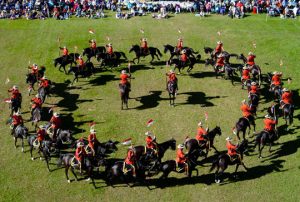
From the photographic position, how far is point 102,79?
120ft

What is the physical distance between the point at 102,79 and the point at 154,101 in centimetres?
611

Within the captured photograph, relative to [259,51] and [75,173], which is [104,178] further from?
[259,51]

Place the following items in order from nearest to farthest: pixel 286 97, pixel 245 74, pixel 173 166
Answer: pixel 173 166, pixel 286 97, pixel 245 74

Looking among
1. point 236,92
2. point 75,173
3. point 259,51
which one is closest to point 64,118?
point 75,173

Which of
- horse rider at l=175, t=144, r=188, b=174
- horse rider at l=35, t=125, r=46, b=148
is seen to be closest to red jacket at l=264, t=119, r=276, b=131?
horse rider at l=175, t=144, r=188, b=174

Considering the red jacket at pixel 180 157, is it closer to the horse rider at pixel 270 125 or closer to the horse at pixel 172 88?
the horse rider at pixel 270 125


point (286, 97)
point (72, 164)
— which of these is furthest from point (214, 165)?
point (286, 97)

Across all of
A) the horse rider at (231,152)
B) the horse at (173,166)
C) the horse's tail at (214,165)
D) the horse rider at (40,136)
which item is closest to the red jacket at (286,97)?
the horse rider at (231,152)

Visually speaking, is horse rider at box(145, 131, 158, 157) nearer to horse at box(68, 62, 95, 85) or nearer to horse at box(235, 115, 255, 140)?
horse at box(235, 115, 255, 140)

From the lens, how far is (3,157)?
1028 inches

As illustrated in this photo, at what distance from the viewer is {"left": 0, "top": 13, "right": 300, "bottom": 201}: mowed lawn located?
906 inches

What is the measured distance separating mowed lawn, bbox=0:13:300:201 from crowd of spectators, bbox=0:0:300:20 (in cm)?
174

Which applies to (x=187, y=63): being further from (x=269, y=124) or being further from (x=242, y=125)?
(x=269, y=124)

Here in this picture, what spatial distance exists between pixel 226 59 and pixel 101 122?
1302 centimetres
